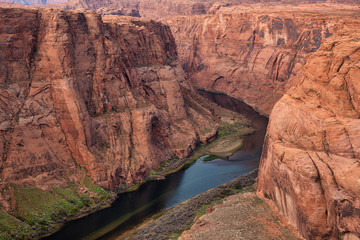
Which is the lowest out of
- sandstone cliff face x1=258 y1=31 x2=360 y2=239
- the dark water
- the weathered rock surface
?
the dark water

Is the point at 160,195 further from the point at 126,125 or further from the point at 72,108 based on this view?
the point at 72,108

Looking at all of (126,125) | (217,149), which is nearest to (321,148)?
(126,125)

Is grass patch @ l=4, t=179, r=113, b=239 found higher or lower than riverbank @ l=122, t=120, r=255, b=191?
higher

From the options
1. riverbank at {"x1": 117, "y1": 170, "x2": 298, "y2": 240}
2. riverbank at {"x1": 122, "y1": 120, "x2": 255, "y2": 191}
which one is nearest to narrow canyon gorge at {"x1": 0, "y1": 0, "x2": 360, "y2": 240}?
riverbank at {"x1": 117, "y1": 170, "x2": 298, "y2": 240}

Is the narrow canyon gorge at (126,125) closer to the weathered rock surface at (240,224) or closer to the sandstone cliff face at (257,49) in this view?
the weathered rock surface at (240,224)

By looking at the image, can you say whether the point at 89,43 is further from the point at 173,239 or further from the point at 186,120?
the point at 173,239

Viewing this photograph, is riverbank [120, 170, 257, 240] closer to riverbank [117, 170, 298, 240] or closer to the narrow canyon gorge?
riverbank [117, 170, 298, 240]
